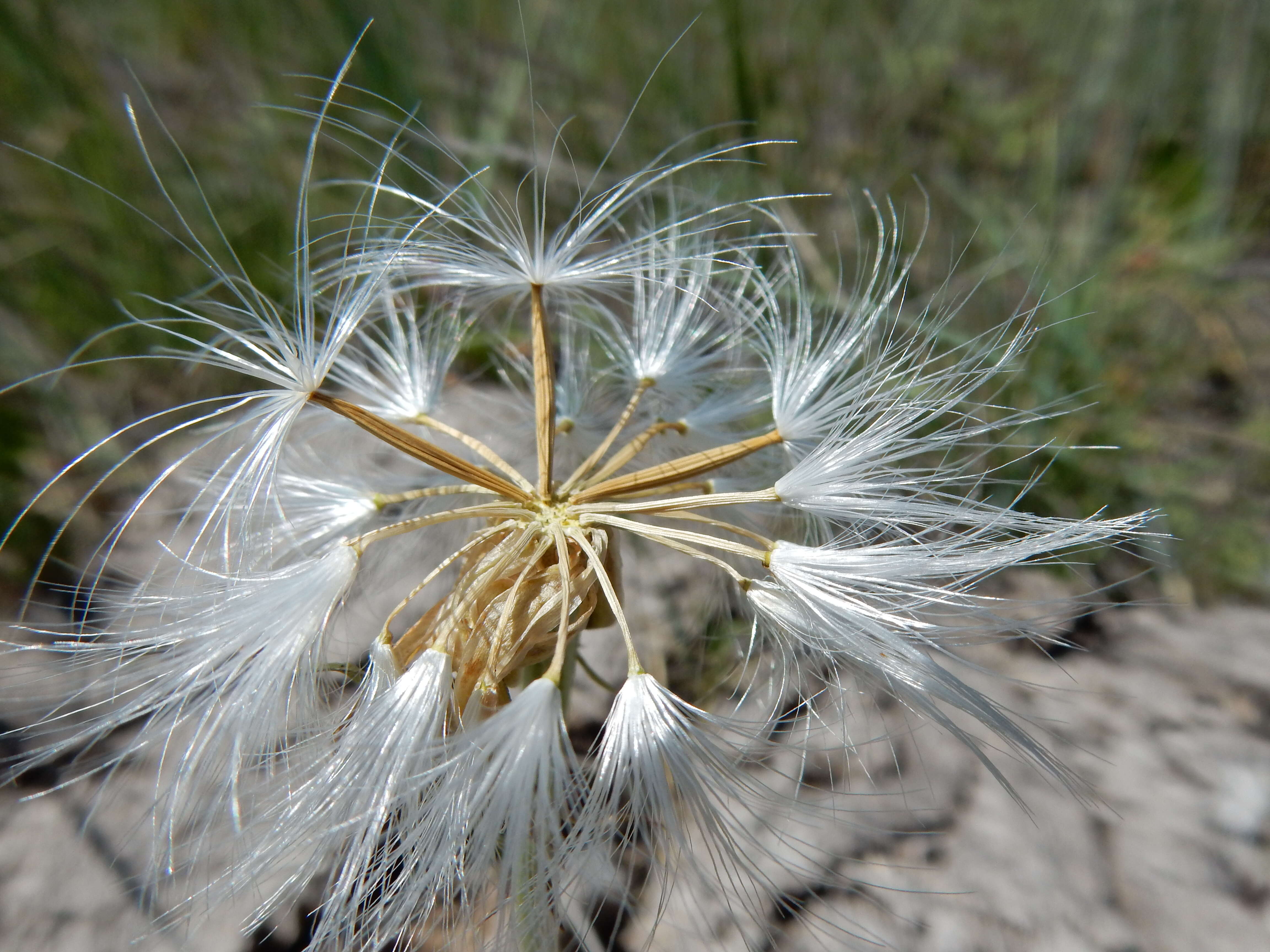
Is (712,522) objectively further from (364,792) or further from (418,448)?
(364,792)

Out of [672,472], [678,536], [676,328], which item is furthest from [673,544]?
[676,328]

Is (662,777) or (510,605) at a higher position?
(510,605)

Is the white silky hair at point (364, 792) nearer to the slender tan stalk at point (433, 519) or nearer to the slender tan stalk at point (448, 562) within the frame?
the slender tan stalk at point (448, 562)

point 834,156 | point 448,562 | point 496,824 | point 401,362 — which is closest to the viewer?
point 496,824

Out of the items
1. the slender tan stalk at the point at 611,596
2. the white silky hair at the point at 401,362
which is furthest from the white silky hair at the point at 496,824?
the white silky hair at the point at 401,362

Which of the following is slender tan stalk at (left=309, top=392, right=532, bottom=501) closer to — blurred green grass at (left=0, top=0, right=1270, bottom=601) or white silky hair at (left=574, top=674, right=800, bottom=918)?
white silky hair at (left=574, top=674, right=800, bottom=918)

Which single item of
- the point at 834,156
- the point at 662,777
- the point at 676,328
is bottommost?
the point at 662,777

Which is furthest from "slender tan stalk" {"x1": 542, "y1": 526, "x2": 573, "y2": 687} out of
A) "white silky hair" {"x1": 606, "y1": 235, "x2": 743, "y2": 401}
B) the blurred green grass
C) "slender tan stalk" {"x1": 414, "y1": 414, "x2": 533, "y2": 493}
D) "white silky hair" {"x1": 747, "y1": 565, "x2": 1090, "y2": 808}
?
the blurred green grass
